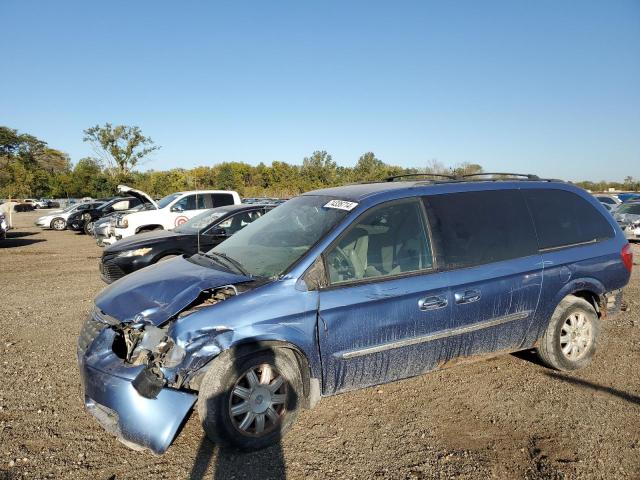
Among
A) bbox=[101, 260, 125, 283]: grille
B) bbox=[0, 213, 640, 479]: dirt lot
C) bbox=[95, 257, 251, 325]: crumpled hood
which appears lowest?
bbox=[0, 213, 640, 479]: dirt lot

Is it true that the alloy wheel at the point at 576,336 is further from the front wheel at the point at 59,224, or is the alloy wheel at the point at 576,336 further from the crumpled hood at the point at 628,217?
the front wheel at the point at 59,224

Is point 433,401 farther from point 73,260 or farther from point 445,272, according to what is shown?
point 73,260

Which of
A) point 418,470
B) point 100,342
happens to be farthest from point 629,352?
point 100,342

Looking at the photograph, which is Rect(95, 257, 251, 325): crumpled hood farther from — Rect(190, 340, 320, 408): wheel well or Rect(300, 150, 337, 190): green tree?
Rect(300, 150, 337, 190): green tree

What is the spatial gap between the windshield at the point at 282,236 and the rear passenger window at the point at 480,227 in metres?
0.85

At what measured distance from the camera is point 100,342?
3133 millimetres

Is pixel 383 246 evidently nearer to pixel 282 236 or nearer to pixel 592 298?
pixel 282 236

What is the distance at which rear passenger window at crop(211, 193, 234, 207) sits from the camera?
13023 millimetres

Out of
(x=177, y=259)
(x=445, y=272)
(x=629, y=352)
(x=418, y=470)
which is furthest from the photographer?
(x=629, y=352)

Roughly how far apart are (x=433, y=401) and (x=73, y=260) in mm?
11557

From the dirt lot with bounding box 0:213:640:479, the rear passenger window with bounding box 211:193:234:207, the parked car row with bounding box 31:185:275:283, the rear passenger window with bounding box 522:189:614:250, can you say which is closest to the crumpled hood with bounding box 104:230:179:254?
the parked car row with bounding box 31:185:275:283

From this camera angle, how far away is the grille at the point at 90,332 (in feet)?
10.6

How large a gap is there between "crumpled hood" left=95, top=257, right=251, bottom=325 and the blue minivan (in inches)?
0.5

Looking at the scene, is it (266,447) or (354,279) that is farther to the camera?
(354,279)
